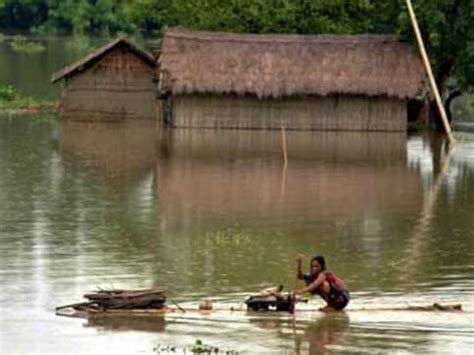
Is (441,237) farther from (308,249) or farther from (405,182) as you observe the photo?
(405,182)

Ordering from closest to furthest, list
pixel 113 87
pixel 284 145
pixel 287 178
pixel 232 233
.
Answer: pixel 232 233 → pixel 287 178 → pixel 284 145 → pixel 113 87

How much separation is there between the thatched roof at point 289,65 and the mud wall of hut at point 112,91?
2634 millimetres

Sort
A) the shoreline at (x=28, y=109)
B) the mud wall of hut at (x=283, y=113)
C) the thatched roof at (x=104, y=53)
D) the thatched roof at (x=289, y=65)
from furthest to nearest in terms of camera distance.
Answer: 1. the shoreline at (x=28, y=109)
2. the thatched roof at (x=104, y=53)
3. the mud wall of hut at (x=283, y=113)
4. the thatched roof at (x=289, y=65)

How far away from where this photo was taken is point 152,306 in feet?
52.3

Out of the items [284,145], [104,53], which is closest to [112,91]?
[104,53]

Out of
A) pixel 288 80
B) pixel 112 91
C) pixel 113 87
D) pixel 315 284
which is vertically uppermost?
pixel 288 80

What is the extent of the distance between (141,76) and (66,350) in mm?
24549

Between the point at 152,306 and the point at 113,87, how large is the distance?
2299 centimetres

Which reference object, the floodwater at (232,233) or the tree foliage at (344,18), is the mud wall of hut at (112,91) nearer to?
the tree foliage at (344,18)

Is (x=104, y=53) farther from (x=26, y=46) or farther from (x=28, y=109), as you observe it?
(x=26, y=46)

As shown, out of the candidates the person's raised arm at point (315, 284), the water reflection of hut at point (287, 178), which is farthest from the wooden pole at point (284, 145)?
the person's raised arm at point (315, 284)

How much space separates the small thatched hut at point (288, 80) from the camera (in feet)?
115

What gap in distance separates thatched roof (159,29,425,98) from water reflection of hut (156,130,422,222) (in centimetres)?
106

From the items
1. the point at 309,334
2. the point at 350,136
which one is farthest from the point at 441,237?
the point at 350,136
